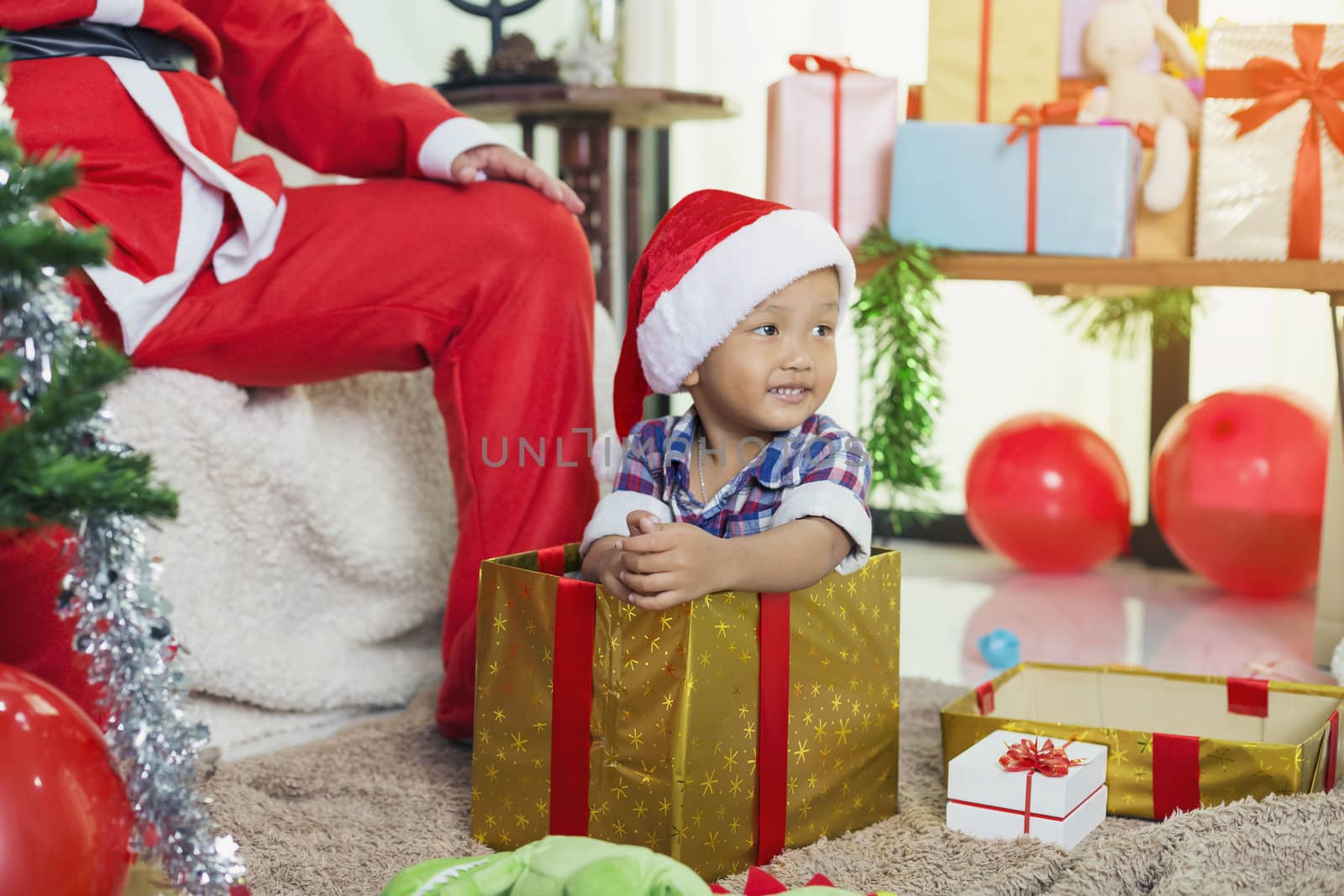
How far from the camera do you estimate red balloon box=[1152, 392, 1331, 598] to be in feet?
6.36

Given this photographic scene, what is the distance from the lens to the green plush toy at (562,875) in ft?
2.52

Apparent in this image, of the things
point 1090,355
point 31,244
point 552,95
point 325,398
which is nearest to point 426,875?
point 31,244

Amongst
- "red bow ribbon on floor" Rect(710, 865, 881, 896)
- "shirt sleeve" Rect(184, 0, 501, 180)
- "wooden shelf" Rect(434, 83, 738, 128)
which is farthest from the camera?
"wooden shelf" Rect(434, 83, 738, 128)

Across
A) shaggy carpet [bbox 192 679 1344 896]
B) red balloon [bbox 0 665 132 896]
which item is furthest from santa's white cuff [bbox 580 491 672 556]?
red balloon [bbox 0 665 132 896]

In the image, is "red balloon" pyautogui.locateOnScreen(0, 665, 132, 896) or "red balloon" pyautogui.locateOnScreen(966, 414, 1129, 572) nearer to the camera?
"red balloon" pyautogui.locateOnScreen(0, 665, 132, 896)

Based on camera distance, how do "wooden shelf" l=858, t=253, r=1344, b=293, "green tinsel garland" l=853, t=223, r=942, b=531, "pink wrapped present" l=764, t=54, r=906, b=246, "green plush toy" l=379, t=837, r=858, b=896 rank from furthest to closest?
"pink wrapped present" l=764, t=54, r=906, b=246, "green tinsel garland" l=853, t=223, r=942, b=531, "wooden shelf" l=858, t=253, r=1344, b=293, "green plush toy" l=379, t=837, r=858, b=896

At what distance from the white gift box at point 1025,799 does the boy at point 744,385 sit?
196mm

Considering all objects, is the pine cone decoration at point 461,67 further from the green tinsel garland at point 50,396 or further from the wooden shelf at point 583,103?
the green tinsel garland at point 50,396

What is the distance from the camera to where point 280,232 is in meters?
1.39

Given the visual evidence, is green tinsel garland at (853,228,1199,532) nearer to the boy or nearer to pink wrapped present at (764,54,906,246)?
pink wrapped present at (764,54,906,246)

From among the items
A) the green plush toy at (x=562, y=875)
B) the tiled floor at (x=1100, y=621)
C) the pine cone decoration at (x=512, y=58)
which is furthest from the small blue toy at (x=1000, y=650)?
the pine cone decoration at (x=512, y=58)

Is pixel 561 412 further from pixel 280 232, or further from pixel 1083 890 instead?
pixel 1083 890

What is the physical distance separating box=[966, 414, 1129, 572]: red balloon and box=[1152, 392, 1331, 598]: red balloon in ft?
0.32

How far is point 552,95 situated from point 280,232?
2.67ft
